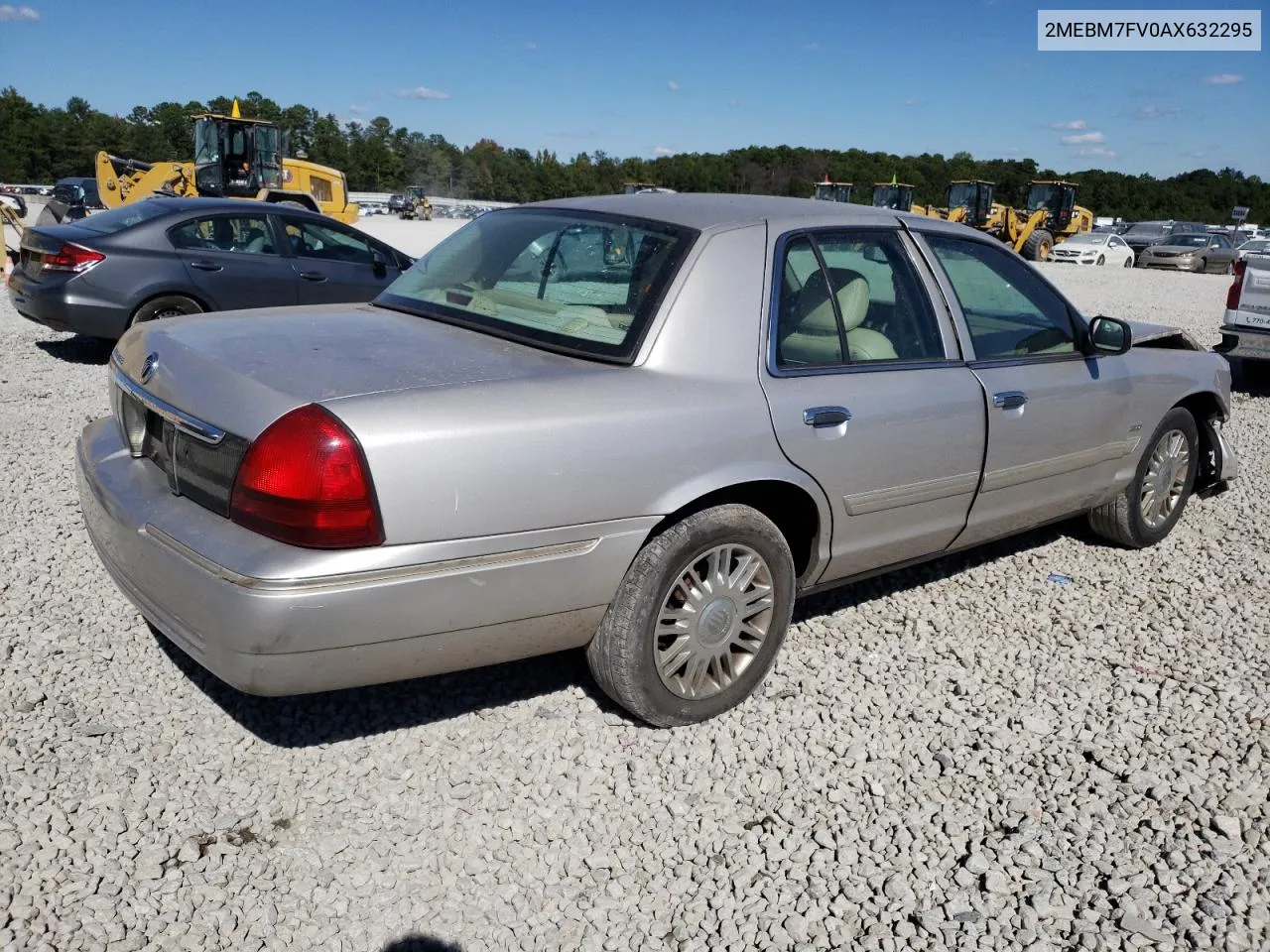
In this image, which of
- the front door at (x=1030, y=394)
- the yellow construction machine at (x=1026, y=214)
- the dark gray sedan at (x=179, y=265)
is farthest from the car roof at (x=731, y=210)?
the yellow construction machine at (x=1026, y=214)

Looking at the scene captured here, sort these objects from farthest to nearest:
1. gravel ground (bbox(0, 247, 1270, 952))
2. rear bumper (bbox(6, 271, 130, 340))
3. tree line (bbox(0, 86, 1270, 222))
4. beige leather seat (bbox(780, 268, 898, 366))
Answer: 1. tree line (bbox(0, 86, 1270, 222))
2. rear bumper (bbox(6, 271, 130, 340))
3. beige leather seat (bbox(780, 268, 898, 366))
4. gravel ground (bbox(0, 247, 1270, 952))

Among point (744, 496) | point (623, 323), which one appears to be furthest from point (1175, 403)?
point (623, 323)

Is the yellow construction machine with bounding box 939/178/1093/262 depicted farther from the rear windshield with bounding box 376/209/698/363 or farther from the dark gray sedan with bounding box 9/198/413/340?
the rear windshield with bounding box 376/209/698/363

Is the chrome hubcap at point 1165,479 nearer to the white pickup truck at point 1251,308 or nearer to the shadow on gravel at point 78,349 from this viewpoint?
the white pickup truck at point 1251,308

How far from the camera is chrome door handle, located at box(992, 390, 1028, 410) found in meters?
4.04

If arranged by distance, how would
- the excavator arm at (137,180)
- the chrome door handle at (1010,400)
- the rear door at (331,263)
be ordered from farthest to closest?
the excavator arm at (137,180), the rear door at (331,263), the chrome door handle at (1010,400)

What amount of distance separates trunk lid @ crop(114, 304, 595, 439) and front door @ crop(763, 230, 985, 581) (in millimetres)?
756

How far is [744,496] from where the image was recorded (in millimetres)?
3447

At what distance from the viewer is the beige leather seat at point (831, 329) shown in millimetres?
3555

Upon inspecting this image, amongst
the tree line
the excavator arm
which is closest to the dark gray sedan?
the excavator arm

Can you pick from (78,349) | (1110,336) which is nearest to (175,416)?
(1110,336)

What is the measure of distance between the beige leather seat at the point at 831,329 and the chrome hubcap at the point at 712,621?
707mm

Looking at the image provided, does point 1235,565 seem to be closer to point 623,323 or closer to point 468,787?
point 623,323

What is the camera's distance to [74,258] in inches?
332
